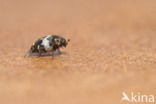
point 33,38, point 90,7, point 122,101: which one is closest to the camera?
point 122,101

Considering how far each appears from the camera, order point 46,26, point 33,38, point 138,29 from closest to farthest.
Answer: point 33,38, point 138,29, point 46,26

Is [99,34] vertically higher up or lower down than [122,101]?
higher up

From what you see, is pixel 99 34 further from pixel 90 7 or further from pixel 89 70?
pixel 89 70

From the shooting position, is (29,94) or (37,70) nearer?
(29,94)

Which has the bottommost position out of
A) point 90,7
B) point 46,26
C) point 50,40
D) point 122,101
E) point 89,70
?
point 122,101

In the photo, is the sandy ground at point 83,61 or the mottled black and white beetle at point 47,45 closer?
the sandy ground at point 83,61

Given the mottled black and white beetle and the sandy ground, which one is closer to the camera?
the sandy ground

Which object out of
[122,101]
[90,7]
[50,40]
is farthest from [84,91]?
[90,7]
